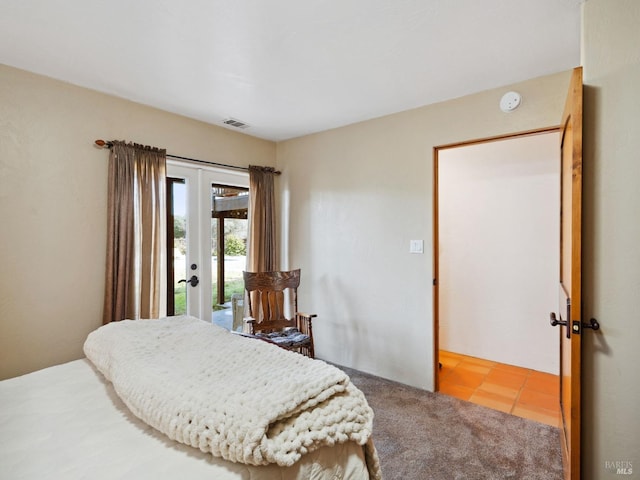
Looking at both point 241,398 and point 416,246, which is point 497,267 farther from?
point 241,398

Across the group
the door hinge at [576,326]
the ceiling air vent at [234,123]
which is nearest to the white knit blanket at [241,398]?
the door hinge at [576,326]

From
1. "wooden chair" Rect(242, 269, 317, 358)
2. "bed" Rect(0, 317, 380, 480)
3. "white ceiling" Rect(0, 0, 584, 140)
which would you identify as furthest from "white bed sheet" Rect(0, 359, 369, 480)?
"white ceiling" Rect(0, 0, 584, 140)

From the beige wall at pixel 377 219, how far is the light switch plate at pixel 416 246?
0.14 ft

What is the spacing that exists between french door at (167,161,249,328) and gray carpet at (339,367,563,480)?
181cm

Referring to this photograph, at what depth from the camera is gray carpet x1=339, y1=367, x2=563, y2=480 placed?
187cm

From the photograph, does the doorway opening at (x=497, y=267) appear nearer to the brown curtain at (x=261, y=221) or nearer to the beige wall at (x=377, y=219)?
the beige wall at (x=377, y=219)

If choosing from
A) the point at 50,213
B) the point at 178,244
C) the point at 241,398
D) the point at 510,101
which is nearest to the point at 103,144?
the point at 50,213

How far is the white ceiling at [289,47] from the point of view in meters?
1.63

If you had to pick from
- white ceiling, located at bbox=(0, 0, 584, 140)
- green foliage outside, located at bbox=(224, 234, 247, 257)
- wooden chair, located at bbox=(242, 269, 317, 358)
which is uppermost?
white ceiling, located at bbox=(0, 0, 584, 140)

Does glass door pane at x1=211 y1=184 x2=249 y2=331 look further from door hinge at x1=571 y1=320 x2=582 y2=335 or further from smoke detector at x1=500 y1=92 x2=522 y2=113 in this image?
door hinge at x1=571 y1=320 x2=582 y2=335

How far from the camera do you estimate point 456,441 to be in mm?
2135

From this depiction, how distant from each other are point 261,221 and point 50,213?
182cm

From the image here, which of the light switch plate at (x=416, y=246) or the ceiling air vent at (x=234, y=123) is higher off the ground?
the ceiling air vent at (x=234, y=123)

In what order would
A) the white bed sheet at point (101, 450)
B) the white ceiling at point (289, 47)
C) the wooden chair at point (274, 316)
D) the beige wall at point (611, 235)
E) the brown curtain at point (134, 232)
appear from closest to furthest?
the white bed sheet at point (101, 450) < the beige wall at point (611, 235) < the white ceiling at point (289, 47) < the brown curtain at point (134, 232) < the wooden chair at point (274, 316)
